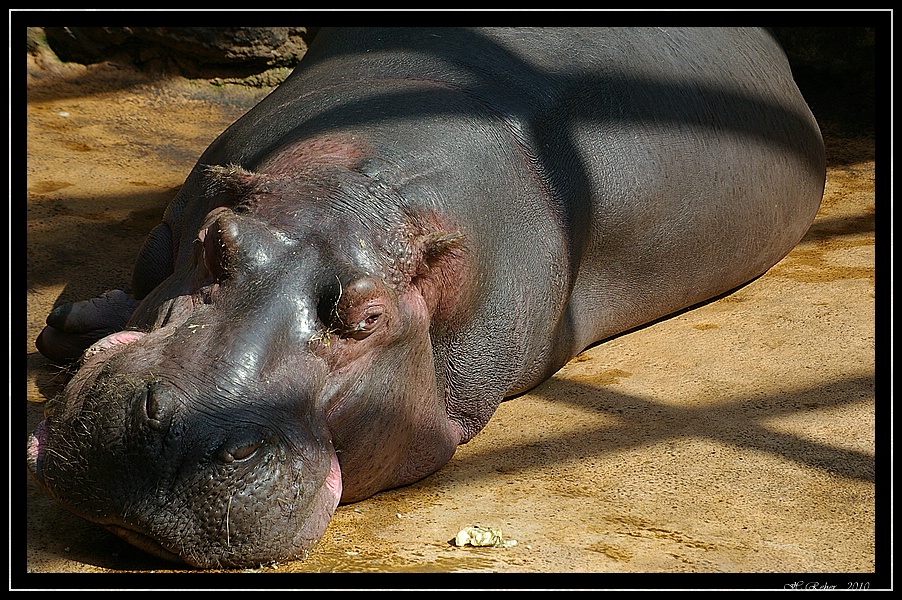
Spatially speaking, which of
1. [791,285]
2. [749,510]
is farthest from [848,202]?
[749,510]

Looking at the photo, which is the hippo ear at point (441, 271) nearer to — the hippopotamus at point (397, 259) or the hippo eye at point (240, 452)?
the hippopotamus at point (397, 259)

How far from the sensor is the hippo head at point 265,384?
276 cm

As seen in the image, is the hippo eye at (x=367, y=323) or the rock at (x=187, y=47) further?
the rock at (x=187, y=47)

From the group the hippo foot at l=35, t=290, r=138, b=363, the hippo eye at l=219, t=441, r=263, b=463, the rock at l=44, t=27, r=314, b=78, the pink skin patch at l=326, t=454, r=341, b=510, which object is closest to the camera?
the hippo eye at l=219, t=441, r=263, b=463

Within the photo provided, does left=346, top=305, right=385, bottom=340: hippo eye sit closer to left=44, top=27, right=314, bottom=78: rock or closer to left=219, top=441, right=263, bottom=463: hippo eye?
left=219, top=441, right=263, bottom=463: hippo eye

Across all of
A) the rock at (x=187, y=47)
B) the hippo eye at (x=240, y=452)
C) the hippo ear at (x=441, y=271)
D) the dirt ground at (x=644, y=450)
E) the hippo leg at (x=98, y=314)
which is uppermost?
the rock at (x=187, y=47)

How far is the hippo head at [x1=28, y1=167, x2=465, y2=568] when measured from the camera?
9.07ft

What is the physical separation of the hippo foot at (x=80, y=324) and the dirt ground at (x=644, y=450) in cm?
12

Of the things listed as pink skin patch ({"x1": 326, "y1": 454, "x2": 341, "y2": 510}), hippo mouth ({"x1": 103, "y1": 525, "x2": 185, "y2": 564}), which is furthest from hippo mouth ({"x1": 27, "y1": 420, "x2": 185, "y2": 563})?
pink skin patch ({"x1": 326, "y1": 454, "x2": 341, "y2": 510})

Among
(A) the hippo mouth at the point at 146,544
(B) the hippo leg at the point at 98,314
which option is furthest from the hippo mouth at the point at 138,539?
(B) the hippo leg at the point at 98,314

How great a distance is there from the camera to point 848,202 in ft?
21.1

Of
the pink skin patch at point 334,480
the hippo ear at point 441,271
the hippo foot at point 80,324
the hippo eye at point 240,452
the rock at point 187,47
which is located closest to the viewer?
the hippo eye at point 240,452

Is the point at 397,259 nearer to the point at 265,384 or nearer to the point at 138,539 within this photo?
the point at 265,384

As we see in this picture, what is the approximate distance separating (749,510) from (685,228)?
66.3 inches
